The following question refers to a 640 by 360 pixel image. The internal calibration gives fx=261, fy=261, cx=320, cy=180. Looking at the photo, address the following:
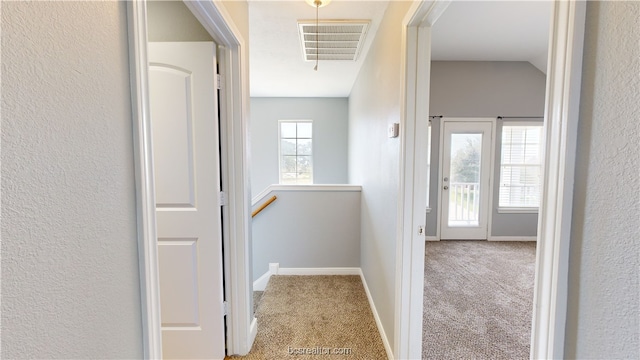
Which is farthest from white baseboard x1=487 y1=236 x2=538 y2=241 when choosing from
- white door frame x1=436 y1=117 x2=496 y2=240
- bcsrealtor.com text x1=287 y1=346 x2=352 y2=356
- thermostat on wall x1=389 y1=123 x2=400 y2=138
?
thermostat on wall x1=389 y1=123 x2=400 y2=138

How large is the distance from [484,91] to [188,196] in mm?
4469

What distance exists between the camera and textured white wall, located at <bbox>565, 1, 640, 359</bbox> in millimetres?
443

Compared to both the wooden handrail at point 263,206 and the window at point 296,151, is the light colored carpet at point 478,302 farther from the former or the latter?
the window at point 296,151

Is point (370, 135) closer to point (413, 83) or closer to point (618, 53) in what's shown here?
point (413, 83)

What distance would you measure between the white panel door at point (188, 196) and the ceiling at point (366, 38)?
823mm

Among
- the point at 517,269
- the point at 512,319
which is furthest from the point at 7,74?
the point at 517,269

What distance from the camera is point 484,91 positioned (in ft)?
13.5

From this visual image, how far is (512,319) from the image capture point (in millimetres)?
2162

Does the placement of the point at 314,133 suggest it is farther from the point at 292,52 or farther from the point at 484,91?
the point at 484,91

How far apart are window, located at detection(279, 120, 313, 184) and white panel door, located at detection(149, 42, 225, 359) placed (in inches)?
143

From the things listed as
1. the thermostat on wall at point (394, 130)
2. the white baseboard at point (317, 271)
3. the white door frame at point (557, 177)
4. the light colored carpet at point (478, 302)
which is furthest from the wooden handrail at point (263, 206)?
the white door frame at point (557, 177)

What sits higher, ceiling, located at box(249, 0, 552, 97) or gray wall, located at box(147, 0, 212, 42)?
ceiling, located at box(249, 0, 552, 97)

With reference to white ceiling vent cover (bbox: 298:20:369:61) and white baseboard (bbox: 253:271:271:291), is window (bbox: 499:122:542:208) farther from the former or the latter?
white baseboard (bbox: 253:271:271:291)

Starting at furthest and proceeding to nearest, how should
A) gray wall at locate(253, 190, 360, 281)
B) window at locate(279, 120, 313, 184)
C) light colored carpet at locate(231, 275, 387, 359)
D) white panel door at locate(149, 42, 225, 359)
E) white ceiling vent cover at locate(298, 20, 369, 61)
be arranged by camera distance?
window at locate(279, 120, 313, 184)
gray wall at locate(253, 190, 360, 281)
white ceiling vent cover at locate(298, 20, 369, 61)
light colored carpet at locate(231, 275, 387, 359)
white panel door at locate(149, 42, 225, 359)
